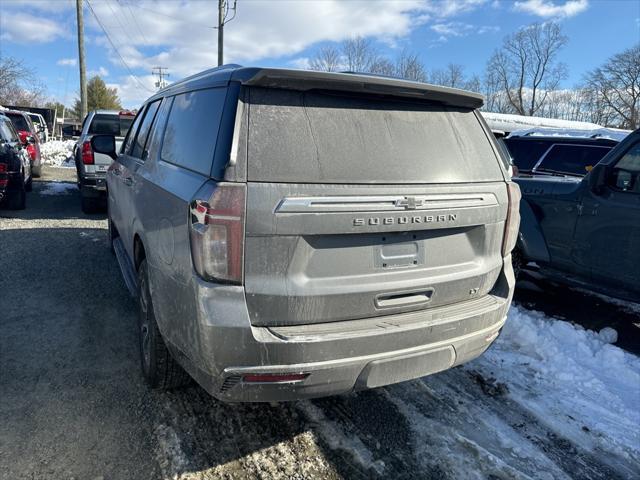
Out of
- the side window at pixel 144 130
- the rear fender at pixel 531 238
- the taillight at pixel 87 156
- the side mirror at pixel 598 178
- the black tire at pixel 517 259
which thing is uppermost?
the side window at pixel 144 130

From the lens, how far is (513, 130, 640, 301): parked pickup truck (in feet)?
14.4

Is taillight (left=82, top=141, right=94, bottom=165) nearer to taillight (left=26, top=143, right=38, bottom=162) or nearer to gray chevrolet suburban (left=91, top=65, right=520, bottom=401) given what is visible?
taillight (left=26, top=143, right=38, bottom=162)

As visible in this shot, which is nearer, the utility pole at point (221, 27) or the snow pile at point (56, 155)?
the snow pile at point (56, 155)

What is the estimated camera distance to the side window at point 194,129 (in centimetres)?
236

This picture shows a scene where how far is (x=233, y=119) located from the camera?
86.7 inches

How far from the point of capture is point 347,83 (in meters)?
2.34

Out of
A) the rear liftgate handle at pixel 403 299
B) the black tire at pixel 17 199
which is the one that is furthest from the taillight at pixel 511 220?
the black tire at pixel 17 199

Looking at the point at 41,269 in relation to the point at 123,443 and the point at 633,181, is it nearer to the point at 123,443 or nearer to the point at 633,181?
the point at 123,443

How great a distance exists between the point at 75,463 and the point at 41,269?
388 centimetres

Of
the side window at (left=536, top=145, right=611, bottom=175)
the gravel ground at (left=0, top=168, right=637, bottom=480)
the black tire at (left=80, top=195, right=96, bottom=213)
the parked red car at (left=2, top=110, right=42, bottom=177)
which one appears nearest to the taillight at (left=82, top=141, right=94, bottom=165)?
the black tire at (left=80, top=195, right=96, bottom=213)

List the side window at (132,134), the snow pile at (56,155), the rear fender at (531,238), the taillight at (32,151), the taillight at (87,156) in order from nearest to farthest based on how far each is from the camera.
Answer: the side window at (132,134) → the rear fender at (531,238) → the taillight at (87,156) → the taillight at (32,151) → the snow pile at (56,155)

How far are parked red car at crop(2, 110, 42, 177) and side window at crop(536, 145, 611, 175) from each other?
1208 cm

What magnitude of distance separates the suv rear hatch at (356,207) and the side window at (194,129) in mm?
238

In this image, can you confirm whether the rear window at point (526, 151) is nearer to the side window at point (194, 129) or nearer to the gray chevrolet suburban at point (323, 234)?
the gray chevrolet suburban at point (323, 234)
